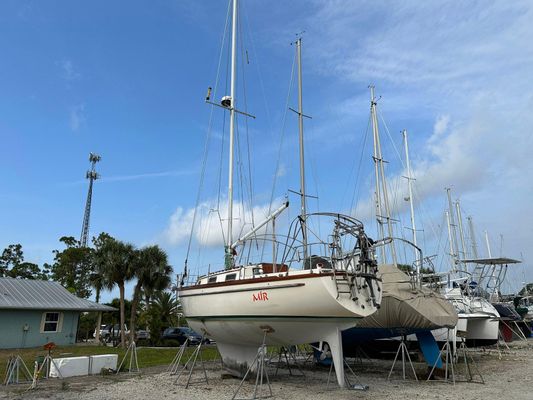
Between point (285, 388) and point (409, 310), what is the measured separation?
15.1 ft

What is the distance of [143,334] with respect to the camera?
35312 mm

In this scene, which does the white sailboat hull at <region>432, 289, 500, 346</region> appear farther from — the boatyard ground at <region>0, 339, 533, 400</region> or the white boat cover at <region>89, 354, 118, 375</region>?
the white boat cover at <region>89, 354, 118, 375</region>

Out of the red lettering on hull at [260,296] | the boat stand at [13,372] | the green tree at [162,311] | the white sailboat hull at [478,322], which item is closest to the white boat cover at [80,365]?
the boat stand at [13,372]

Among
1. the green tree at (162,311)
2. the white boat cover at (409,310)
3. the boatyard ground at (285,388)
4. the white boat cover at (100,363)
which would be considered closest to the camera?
the boatyard ground at (285,388)

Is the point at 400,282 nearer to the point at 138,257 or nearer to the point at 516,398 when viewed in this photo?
the point at 516,398

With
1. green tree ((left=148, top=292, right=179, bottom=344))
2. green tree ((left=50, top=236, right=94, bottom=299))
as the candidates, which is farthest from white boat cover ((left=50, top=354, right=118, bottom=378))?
green tree ((left=50, top=236, right=94, bottom=299))

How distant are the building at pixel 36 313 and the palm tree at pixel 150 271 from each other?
3.64 metres

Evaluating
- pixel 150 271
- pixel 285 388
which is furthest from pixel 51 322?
pixel 285 388

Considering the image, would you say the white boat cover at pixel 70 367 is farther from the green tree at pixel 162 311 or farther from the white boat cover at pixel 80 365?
the green tree at pixel 162 311

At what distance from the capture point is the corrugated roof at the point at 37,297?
2522cm

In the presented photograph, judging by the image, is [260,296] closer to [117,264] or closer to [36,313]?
[117,264]

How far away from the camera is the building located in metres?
24.7

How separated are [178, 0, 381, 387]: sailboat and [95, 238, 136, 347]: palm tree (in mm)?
14705

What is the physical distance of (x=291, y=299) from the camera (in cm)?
1064
